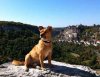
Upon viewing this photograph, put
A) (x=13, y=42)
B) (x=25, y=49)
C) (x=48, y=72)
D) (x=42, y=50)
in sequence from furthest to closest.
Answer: (x=13, y=42), (x=25, y=49), (x=42, y=50), (x=48, y=72)

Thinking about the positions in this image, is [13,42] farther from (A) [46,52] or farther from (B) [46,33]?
(B) [46,33]

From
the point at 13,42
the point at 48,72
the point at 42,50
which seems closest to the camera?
the point at 48,72

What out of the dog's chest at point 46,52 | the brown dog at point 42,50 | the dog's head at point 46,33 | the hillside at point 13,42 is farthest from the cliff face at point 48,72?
the hillside at point 13,42

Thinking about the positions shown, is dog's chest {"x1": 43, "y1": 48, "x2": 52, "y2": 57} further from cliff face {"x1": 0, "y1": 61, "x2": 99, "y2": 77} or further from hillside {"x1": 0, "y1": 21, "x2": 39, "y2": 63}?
hillside {"x1": 0, "y1": 21, "x2": 39, "y2": 63}

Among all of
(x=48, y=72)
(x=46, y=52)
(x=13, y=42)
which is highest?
(x=46, y=52)

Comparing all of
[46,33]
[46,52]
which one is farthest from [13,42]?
[46,33]

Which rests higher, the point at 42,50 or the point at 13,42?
the point at 42,50

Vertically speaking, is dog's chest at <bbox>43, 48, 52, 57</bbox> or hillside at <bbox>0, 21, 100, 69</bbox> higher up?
dog's chest at <bbox>43, 48, 52, 57</bbox>

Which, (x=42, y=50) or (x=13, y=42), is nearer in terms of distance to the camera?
Answer: (x=42, y=50)

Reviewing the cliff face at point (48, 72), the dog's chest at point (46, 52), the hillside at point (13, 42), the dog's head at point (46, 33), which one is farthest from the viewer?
the hillside at point (13, 42)

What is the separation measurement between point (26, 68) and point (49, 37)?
1251 millimetres

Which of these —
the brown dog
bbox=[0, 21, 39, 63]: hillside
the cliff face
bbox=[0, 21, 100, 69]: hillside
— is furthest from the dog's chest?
bbox=[0, 21, 100, 69]: hillside

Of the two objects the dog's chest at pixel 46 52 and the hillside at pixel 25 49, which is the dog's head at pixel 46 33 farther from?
the hillside at pixel 25 49

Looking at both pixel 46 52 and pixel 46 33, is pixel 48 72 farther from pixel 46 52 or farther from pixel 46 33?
pixel 46 33
